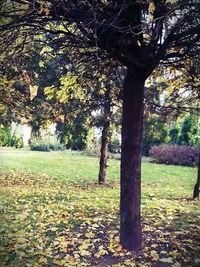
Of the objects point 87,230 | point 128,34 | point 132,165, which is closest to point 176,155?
point 87,230

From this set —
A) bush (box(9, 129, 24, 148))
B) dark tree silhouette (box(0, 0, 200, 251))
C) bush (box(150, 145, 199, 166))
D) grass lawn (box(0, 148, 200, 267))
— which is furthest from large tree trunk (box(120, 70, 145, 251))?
bush (box(9, 129, 24, 148))

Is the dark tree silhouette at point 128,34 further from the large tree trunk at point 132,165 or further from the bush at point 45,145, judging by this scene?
the bush at point 45,145

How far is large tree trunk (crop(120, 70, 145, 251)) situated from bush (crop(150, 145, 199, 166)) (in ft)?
54.7

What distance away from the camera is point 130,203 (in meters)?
5.38

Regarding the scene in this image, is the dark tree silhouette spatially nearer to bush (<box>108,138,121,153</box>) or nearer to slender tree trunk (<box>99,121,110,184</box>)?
slender tree trunk (<box>99,121,110,184</box>)

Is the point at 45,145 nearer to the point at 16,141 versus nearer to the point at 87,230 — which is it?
the point at 16,141

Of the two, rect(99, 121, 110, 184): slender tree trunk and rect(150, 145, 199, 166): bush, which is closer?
rect(99, 121, 110, 184): slender tree trunk

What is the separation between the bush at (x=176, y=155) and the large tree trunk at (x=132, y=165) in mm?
16662

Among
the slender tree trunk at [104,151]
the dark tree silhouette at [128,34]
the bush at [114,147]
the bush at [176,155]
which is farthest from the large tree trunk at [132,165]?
the bush at [114,147]

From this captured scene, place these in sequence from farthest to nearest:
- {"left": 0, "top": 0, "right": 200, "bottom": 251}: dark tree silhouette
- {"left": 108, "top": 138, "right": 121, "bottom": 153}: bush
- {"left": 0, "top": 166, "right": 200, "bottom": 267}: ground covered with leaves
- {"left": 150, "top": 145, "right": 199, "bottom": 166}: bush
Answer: {"left": 108, "top": 138, "right": 121, "bottom": 153}: bush, {"left": 150, "top": 145, "right": 199, "bottom": 166}: bush, {"left": 0, "top": 166, "right": 200, "bottom": 267}: ground covered with leaves, {"left": 0, "top": 0, "right": 200, "bottom": 251}: dark tree silhouette

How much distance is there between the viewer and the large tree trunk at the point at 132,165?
5.39 meters

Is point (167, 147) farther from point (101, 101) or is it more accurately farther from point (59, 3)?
point (59, 3)

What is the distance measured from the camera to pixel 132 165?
5.39 metres

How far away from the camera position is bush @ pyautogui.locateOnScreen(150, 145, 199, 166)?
21.7m
